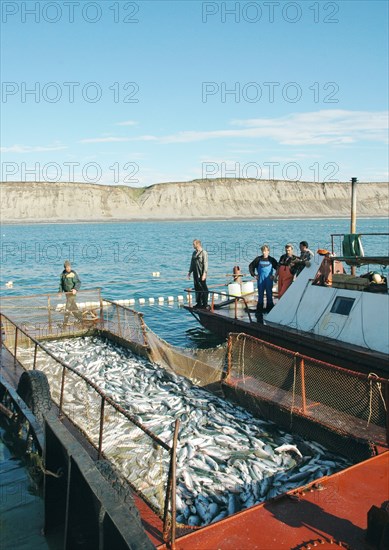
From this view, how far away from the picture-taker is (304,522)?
6.09m

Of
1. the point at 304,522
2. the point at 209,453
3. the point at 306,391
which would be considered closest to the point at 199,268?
the point at 306,391

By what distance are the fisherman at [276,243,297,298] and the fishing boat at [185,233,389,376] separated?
3.12ft

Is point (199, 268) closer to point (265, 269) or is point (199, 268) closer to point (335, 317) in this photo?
point (265, 269)

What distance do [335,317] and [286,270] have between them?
3.01 meters

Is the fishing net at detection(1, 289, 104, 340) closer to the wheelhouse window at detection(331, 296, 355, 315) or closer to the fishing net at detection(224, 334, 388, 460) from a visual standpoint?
the fishing net at detection(224, 334, 388, 460)

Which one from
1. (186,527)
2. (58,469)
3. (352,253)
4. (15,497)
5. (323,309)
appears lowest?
(15,497)

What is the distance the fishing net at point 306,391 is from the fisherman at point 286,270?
4899 mm

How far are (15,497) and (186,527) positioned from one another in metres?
3.54

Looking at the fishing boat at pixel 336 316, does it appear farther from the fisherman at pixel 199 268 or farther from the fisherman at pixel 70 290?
the fisherman at pixel 70 290

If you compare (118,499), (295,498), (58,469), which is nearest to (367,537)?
(295,498)

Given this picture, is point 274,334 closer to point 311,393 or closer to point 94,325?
point 311,393

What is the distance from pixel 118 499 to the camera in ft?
18.1

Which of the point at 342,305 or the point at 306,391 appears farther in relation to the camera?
the point at 342,305

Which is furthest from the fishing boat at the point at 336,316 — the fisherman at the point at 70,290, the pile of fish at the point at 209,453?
the fisherman at the point at 70,290
